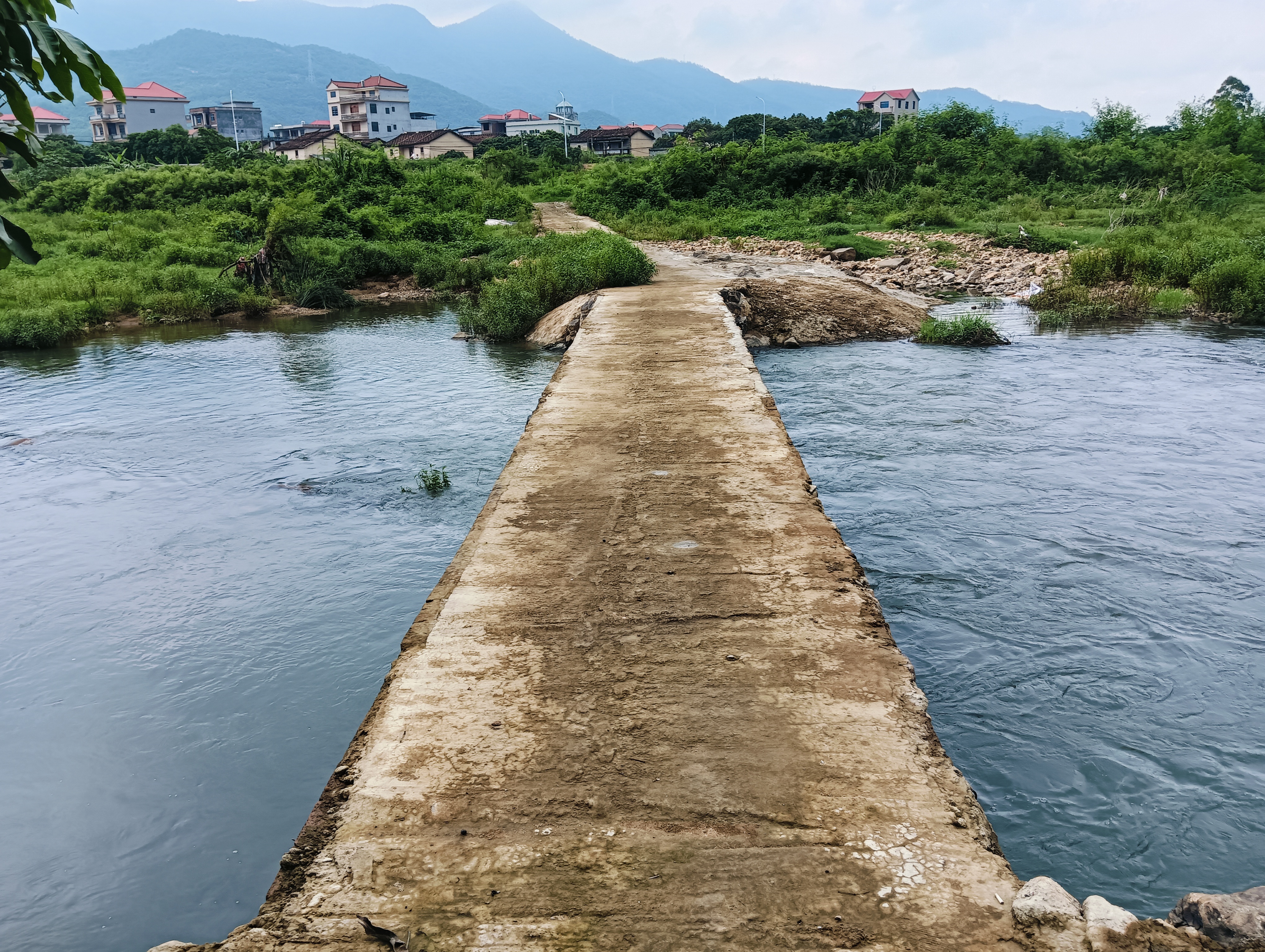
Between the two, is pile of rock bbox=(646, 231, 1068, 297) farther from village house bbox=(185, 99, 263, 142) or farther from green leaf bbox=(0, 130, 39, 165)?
village house bbox=(185, 99, 263, 142)

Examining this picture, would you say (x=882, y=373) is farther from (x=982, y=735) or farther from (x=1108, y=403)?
(x=982, y=735)

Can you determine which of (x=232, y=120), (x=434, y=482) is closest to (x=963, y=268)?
(x=434, y=482)

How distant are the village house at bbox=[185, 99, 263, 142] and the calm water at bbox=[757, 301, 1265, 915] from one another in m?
82.7

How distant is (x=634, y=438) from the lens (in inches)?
215

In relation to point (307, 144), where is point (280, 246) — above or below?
below

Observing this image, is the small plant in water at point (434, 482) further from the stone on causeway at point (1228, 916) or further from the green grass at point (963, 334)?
the green grass at point (963, 334)

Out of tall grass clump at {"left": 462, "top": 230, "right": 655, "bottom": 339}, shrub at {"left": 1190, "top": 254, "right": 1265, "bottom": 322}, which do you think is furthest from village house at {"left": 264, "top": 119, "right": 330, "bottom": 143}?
shrub at {"left": 1190, "top": 254, "right": 1265, "bottom": 322}

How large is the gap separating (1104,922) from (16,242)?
2.60 m

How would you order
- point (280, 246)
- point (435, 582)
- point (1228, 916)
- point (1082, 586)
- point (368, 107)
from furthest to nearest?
point (368, 107) < point (280, 246) < point (435, 582) < point (1082, 586) < point (1228, 916)

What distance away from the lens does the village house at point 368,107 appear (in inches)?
2953

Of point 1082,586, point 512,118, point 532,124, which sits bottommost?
point 1082,586

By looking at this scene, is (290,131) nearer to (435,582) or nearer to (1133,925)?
(435,582)

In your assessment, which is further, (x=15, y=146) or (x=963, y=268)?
(x=963, y=268)

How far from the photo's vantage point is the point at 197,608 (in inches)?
203
